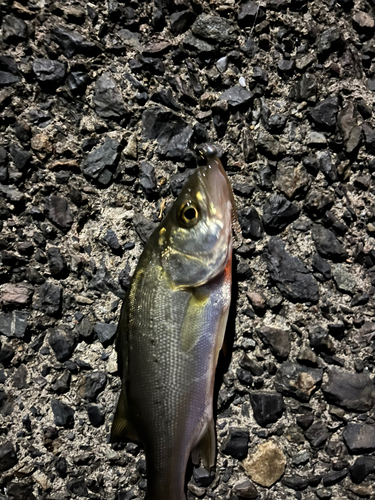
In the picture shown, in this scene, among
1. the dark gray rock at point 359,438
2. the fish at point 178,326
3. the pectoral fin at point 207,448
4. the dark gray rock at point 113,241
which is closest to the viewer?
the fish at point 178,326

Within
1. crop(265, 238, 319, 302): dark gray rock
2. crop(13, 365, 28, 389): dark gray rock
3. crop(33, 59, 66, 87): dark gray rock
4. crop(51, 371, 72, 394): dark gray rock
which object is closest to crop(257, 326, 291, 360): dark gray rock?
crop(265, 238, 319, 302): dark gray rock

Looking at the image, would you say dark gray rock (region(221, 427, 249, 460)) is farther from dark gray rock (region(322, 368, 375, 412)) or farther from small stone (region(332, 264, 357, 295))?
small stone (region(332, 264, 357, 295))

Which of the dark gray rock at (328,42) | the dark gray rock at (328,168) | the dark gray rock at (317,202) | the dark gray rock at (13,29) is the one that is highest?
the dark gray rock at (328,42)

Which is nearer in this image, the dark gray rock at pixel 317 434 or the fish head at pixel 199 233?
the fish head at pixel 199 233

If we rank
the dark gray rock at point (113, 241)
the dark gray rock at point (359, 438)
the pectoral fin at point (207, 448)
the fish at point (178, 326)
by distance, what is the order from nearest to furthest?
the fish at point (178, 326) → the pectoral fin at point (207, 448) → the dark gray rock at point (359, 438) → the dark gray rock at point (113, 241)

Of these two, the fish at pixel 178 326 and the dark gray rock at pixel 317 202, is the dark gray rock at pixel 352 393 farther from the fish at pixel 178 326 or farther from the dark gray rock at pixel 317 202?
the dark gray rock at pixel 317 202

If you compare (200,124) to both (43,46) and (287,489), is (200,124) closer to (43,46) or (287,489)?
(43,46)

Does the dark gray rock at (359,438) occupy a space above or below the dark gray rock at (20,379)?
above

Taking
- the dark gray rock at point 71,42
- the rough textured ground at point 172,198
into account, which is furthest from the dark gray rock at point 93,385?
the dark gray rock at point 71,42

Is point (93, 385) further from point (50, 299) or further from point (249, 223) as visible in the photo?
point (249, 223)
